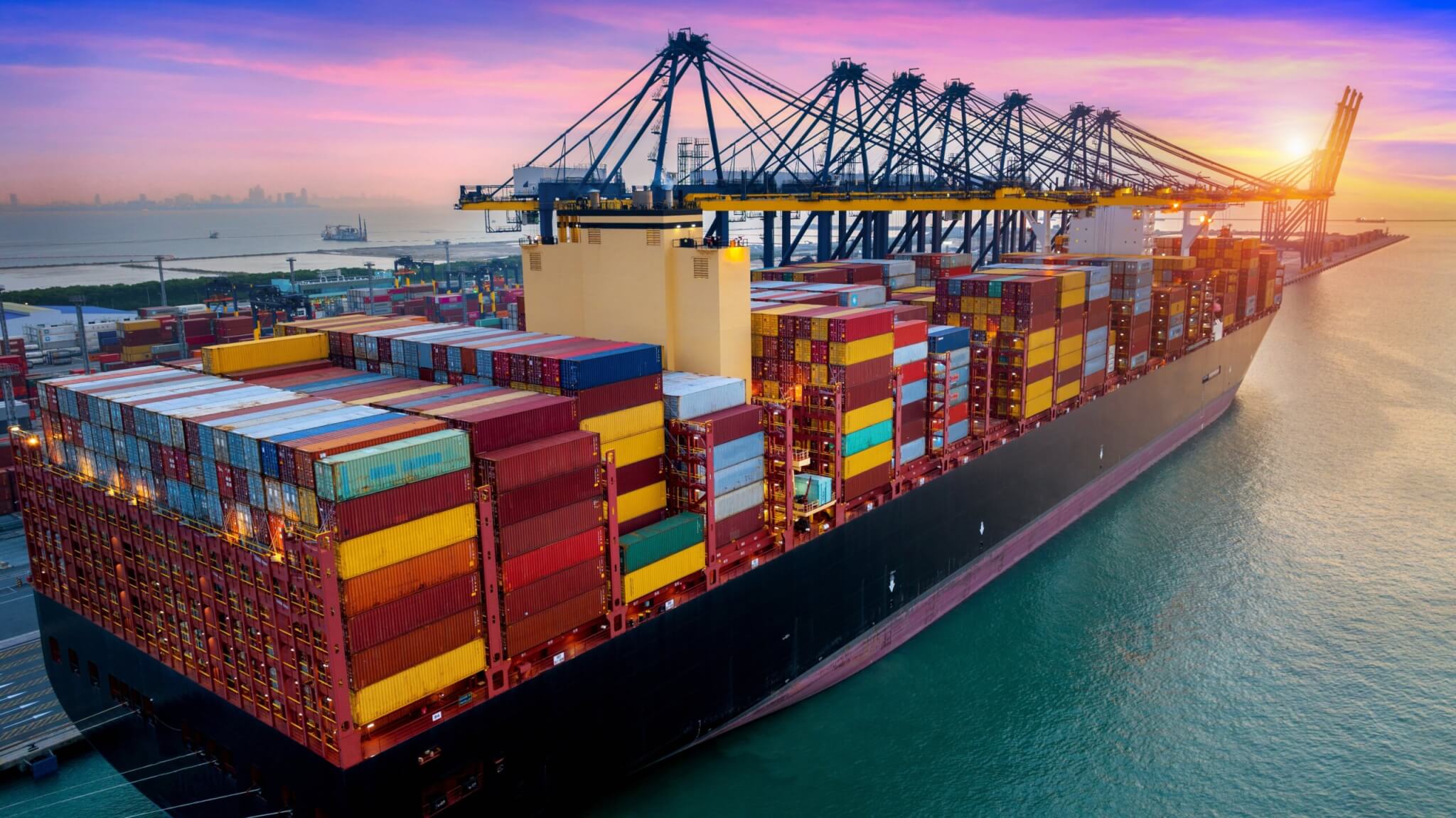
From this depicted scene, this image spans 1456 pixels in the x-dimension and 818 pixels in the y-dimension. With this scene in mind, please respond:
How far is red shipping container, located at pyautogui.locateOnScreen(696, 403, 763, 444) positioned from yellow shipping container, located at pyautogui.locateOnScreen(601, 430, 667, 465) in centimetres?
131

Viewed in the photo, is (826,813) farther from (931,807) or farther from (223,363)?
(223,363)

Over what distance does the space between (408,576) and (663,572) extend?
22.7ft

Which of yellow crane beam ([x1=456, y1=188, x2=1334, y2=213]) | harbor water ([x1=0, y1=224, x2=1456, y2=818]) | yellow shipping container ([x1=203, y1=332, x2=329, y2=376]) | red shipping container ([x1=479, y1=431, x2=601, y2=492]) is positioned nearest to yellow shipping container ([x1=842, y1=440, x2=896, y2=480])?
harbor water ([x1=0, y1=224, x2=1456, y2=818])

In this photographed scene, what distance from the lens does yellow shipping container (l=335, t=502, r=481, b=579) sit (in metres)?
15.6

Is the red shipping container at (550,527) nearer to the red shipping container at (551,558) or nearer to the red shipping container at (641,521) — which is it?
the red shipping container at (551,558)

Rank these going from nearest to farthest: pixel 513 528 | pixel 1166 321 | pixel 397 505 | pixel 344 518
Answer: pixel 344 518 → pixel 397 505 → pixel 513 528 → pixel 1166 321

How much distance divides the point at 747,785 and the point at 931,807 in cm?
464

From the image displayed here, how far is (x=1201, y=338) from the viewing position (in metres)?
56.8

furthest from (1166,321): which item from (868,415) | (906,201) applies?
(868,415)

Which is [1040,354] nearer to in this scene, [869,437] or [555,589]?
[869,437]

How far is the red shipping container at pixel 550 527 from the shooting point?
1805 cm

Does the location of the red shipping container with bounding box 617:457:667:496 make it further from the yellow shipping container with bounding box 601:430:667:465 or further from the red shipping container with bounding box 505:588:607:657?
the red shipping container with bounding box 505:588:607:657

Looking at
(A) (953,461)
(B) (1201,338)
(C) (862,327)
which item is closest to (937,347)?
(A) (953,461)

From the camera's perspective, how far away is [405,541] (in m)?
16.4
